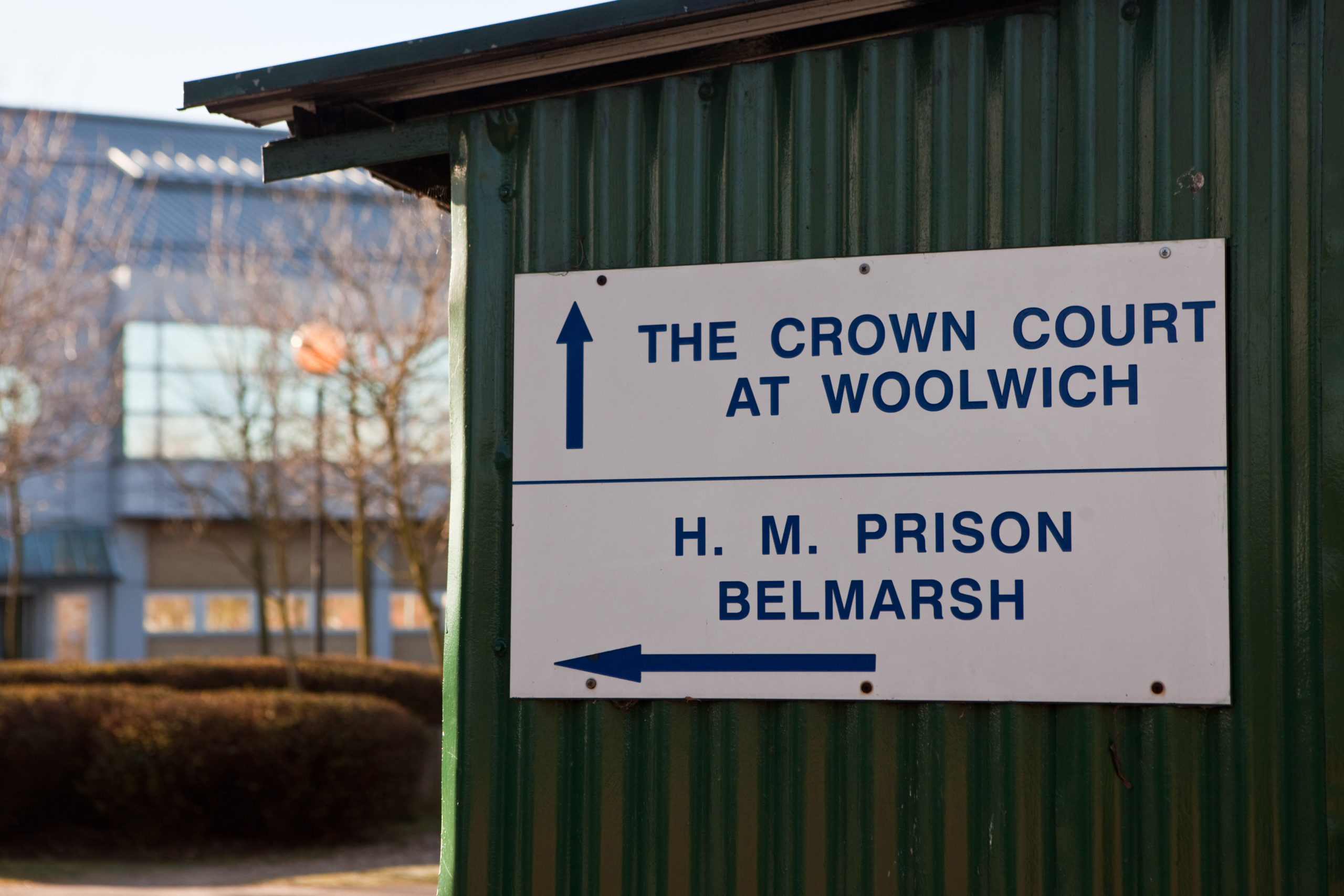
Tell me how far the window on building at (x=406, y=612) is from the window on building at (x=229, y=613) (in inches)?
144

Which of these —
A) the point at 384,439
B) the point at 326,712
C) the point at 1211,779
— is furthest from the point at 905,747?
the point at 384,439

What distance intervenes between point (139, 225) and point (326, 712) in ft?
88.8

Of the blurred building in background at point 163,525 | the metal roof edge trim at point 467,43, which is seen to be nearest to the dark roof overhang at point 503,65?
the metal roof edge trim at point 467,43

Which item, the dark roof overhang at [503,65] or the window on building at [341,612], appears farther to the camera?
the window on building at [341,612]

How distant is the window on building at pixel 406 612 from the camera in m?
37.2

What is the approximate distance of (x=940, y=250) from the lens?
12.2ft

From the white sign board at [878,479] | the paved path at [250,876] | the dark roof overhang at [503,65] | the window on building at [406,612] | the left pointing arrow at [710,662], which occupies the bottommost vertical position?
the paved path at [250,876]

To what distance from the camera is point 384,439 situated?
59.5 feet

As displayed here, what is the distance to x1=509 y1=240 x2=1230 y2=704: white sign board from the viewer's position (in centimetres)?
353

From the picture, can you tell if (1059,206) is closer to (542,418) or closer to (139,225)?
(542,418)

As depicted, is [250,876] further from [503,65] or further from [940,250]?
[940,250]

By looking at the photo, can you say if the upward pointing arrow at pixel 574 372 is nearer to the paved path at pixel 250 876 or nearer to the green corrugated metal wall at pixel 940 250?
the green corrugated metal wall at pixel 940 250

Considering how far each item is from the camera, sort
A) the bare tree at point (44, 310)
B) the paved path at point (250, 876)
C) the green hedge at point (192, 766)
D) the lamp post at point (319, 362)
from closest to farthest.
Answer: the paved path at point (250, 876) < the green hedge at point (192, 766) < the lamp post at point (319, 362) < the bare tree at point (44, 310)

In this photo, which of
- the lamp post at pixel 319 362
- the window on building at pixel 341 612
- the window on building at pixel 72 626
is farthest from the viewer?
the window on building at pixel 341 612
